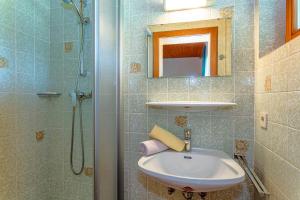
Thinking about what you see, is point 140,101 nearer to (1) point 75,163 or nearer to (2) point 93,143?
(2) point 93,143

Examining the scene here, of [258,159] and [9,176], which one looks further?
[9,176]

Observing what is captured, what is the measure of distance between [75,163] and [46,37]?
102 centimetres

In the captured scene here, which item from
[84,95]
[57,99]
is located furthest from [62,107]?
[84,95]

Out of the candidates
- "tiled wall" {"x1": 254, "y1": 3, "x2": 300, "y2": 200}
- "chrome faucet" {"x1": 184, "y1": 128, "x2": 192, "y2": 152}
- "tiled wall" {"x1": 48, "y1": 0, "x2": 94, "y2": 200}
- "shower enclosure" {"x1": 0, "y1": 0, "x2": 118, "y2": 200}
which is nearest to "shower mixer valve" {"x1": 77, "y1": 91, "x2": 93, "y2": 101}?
"shower enclosure" {"x1": 0, "y1": 0, "x2": 118, "y2": 200}

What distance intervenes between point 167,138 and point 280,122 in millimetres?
650

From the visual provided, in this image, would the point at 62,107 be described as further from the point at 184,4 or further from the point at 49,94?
the point at 184,4

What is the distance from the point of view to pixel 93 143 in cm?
108

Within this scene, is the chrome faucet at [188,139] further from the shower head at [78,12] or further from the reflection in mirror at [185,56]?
the shower head at [78,12]

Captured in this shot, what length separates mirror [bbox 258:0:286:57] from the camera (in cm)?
110

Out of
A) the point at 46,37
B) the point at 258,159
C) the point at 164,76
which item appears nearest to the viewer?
the point at 258,159

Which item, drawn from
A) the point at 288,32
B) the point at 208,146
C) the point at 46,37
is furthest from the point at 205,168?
the point at 46,37

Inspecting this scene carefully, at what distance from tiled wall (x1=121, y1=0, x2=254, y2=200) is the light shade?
0.03m

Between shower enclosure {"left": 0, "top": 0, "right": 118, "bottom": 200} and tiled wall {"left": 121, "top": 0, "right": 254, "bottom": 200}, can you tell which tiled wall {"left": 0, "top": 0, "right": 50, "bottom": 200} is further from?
tiled wall {"left": 121, "top": 0, "right": 254, "bottom": 200}

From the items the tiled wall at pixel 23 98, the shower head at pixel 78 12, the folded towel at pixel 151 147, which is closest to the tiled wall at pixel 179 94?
the folded towel at pixel 151 147
